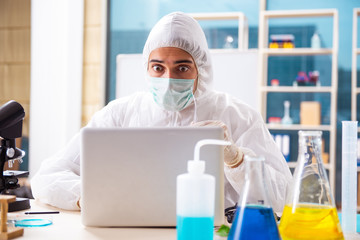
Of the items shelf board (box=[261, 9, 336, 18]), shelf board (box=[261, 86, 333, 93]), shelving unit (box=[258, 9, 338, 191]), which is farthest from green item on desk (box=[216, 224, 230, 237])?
shelf board (box=[261, 9, 336, 18])

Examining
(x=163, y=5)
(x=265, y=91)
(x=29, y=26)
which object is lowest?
(x=265, y=91)

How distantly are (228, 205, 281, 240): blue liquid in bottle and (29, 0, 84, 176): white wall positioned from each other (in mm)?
3631

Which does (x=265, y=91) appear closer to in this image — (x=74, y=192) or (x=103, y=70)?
(x=103, y=70)

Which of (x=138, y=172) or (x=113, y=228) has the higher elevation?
(x=138, y=172)

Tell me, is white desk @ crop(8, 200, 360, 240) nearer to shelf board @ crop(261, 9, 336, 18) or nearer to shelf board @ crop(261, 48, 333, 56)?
shelf board @ crop(261, 48, 333, 56)

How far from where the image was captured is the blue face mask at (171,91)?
1644 mm

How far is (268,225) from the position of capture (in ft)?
2.47

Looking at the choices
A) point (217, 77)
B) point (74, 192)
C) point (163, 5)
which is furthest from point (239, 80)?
point (74, 192)

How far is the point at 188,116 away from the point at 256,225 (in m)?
1.02

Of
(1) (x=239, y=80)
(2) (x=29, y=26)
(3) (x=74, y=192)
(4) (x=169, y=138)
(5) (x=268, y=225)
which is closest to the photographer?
(5) (x=268, y=225)

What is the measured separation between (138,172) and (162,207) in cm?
10

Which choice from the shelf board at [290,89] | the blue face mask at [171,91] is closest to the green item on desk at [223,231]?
the blue face mask at [171,91]

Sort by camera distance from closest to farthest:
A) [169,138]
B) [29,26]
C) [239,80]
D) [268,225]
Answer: [268,225], [169,138], [239,80], [29,26]

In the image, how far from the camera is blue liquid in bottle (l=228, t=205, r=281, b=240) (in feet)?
2.46
